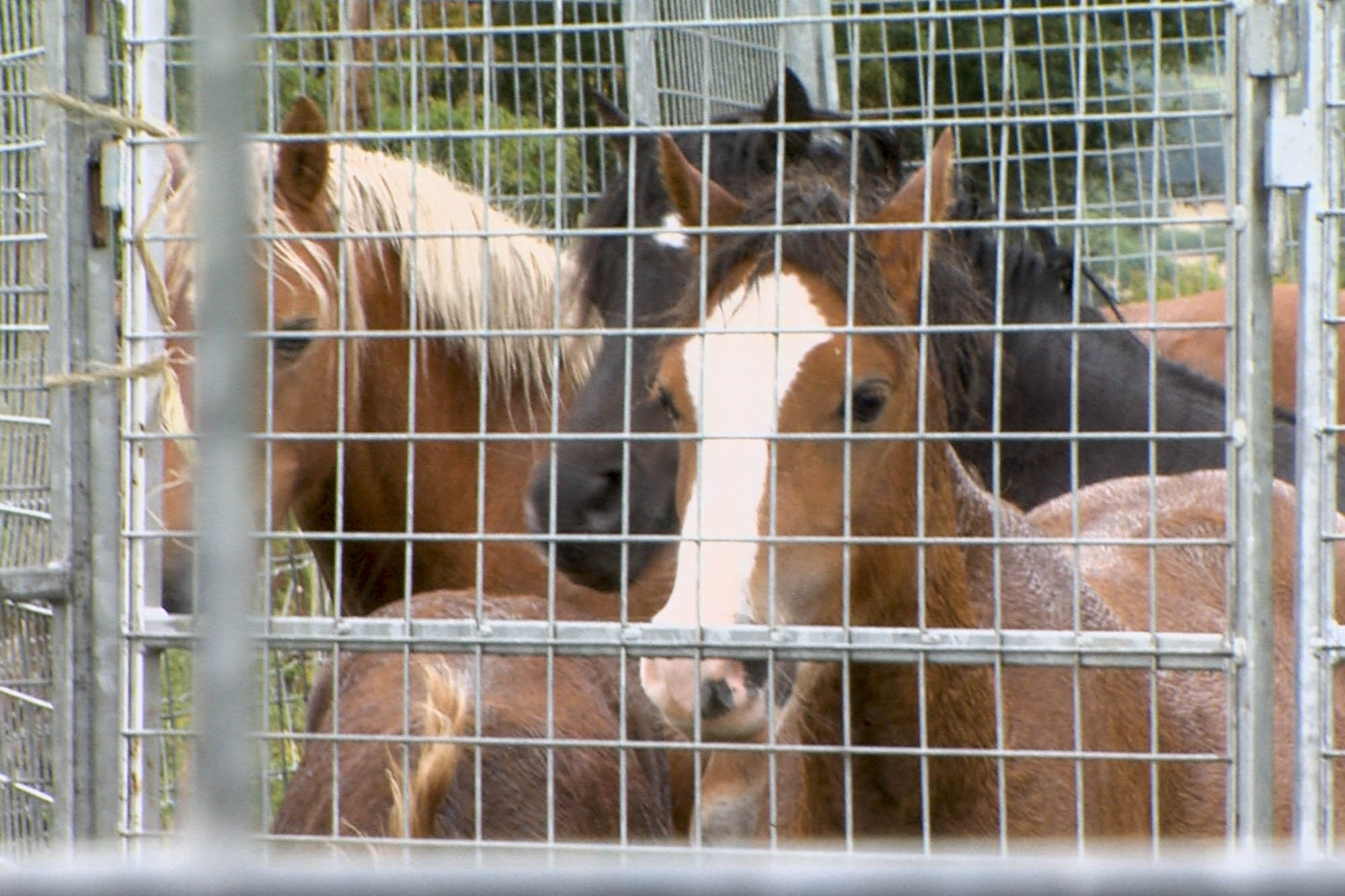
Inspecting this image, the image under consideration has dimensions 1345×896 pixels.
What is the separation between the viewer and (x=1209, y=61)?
6.55m

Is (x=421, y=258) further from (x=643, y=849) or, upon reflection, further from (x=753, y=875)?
(x=753, y=875)

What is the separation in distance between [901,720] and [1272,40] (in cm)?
104

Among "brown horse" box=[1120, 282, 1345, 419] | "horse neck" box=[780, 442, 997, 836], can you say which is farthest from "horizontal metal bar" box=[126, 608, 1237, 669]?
"brown horse" box=[1120, 282, 1345, 419]

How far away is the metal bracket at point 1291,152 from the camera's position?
1.87 m

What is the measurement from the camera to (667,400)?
7.23 ft

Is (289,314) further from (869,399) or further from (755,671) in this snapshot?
(755,671)

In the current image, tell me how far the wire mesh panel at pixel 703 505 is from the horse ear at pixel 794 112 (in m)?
0.01

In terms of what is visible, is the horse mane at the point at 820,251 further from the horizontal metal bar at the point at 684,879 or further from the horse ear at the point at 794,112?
the horizontal metal bar at the point at 684,879

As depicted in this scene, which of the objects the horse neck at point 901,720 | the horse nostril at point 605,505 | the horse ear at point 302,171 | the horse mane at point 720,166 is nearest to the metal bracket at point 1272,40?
the horse mane at point 720,166

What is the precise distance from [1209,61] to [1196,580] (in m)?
3.99

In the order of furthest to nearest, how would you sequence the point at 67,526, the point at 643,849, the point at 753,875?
the point at 67,526 < the point at 643,849 < the point at 753,875

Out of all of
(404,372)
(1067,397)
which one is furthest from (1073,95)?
(404,372)

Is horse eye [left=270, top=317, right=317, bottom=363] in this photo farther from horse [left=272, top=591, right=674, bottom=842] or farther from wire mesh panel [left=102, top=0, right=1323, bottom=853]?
horse [left=272, top=591, right=674, bottom=842]

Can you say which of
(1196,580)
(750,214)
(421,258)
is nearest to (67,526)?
(750,214)
